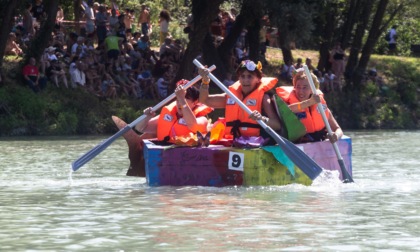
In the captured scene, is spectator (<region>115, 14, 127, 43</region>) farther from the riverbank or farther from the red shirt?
the red shirt

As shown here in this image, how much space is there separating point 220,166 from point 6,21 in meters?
12.5

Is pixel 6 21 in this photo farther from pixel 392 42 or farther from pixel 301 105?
pixel 392 42

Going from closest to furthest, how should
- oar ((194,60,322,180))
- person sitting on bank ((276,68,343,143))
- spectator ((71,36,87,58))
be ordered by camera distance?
oar ((194,60,322,180)) < person sitting on bank ((276,68,343,143)) < spectator ((71,36,87,58))

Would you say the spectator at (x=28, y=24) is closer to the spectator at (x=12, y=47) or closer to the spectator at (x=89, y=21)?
the spectator at (x=12, y=47)

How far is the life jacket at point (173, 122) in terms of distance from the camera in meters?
14.2

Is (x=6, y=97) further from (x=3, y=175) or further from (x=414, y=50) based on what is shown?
(x=414, y=50)

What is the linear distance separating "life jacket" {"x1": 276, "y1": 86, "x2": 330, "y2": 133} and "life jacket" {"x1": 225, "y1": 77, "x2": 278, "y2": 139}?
0.39 meters

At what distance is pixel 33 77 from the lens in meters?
25.8

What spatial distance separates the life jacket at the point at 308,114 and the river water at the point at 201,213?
2.03 feet

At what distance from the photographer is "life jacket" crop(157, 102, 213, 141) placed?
46.7 ft

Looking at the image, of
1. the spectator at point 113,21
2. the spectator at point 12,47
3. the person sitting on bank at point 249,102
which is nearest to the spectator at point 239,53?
the spectator at point 113,21

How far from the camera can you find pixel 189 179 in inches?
551

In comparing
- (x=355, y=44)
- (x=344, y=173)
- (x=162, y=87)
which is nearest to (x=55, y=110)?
(x=162, y=87)

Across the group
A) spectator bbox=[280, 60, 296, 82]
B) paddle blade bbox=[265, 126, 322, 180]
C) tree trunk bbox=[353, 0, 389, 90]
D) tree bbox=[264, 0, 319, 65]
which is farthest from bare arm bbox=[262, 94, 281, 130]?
tree trunk bbox=[353, 0, 389, 90]
